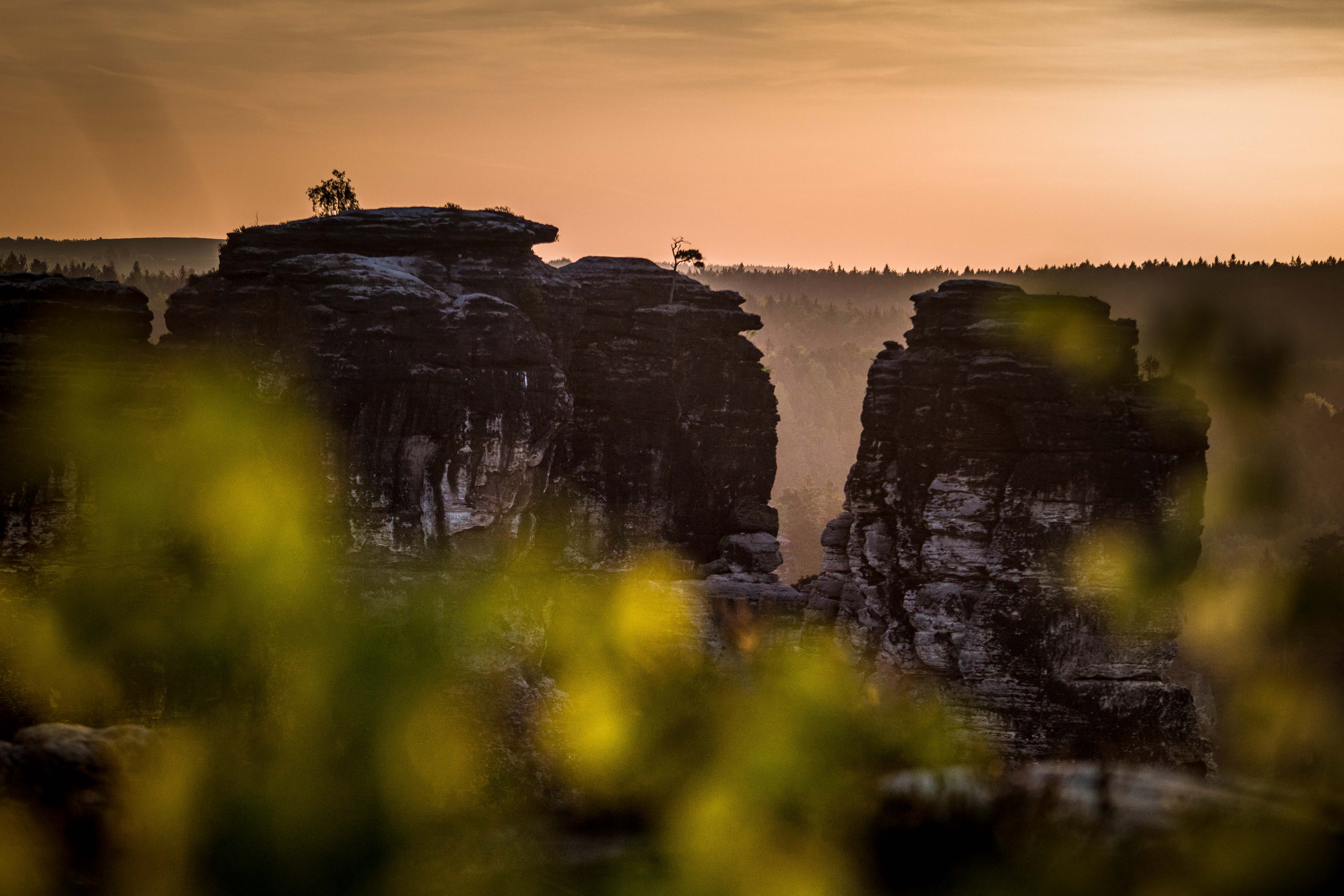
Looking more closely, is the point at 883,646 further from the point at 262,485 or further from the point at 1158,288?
the point at 1158,288

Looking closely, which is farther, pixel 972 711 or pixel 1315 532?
pixel 1315 532

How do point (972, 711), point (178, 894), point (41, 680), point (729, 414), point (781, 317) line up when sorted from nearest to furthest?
point (178, 894)
point (41, 680)
point (972, 711)
point (729, 414)
point (781, 317)

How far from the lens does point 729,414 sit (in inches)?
1997

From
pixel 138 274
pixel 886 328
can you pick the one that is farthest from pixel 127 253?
pixel 886 328

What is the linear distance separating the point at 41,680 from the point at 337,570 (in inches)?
377

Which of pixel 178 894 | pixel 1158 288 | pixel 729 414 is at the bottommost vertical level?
pixel 178 894

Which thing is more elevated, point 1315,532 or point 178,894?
point 1315,532

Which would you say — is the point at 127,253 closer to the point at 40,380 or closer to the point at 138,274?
the point at 138,274

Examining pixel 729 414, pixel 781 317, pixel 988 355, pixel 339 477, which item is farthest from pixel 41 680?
pixel 781 317

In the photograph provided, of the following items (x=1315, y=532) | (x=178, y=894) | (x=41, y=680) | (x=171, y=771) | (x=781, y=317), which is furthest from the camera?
(x=781, y=317)

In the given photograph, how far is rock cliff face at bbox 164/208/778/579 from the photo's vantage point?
40.8 m

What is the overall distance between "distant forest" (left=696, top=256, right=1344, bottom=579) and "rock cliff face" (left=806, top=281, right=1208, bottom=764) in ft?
11.9

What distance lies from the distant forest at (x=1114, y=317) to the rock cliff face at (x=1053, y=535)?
363cm

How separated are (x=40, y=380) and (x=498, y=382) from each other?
49.3ft
